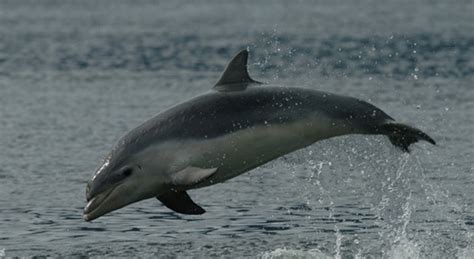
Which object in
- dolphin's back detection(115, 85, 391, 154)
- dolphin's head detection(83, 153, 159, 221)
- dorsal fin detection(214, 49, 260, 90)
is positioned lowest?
dolphin's head detection(83, 153, 159, 221)

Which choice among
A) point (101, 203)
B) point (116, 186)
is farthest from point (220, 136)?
point (101, 203)

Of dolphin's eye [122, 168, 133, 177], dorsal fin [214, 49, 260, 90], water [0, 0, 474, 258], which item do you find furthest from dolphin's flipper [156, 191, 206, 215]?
water [0, 0, 474, 258]

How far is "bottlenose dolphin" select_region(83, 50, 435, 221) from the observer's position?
12.6 m

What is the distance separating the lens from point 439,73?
39.5m

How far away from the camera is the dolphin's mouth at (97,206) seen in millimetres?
12508

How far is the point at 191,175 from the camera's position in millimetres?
12469

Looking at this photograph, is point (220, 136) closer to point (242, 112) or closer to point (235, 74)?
point (242, 112)

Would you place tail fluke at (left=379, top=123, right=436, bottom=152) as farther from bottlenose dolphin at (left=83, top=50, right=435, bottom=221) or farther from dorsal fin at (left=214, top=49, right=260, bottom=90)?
dorsal fin at (left=214, top=49, right=260, bottom=90)

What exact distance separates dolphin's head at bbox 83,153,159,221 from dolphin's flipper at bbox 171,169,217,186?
0.26m

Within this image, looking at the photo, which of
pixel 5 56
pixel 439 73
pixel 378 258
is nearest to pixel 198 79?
pixel 439 73

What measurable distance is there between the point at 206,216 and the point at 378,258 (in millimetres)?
3467

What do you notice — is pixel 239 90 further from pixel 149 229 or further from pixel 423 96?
pixel 423 96

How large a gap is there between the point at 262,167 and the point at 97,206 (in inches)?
323

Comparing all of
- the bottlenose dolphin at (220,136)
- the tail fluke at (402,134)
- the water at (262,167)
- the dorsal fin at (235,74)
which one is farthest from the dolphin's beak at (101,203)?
the tail fluke at (402,134)
